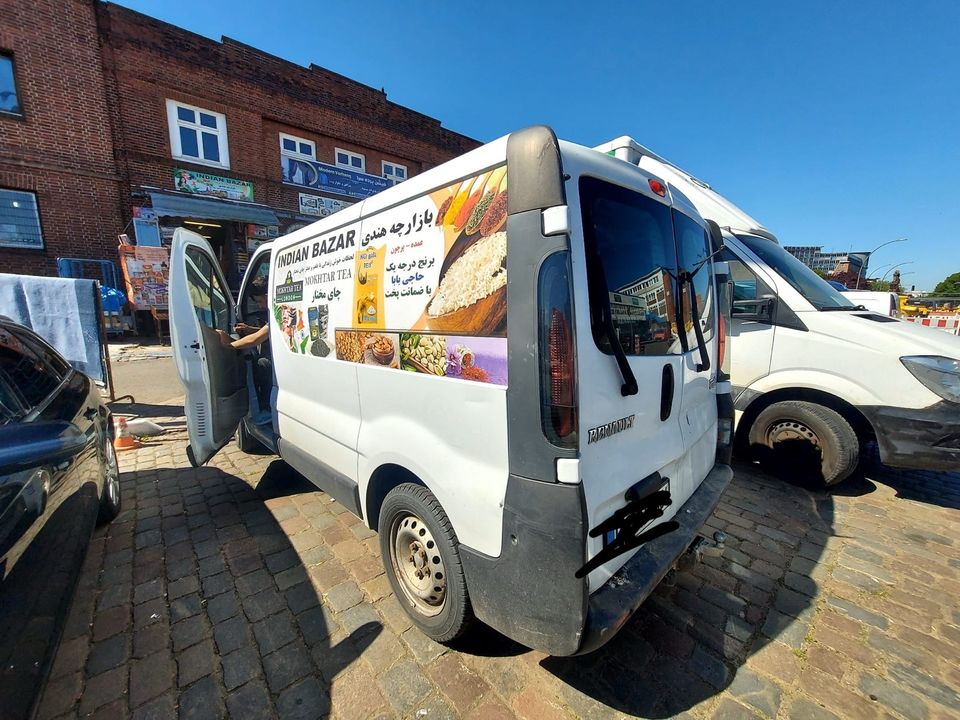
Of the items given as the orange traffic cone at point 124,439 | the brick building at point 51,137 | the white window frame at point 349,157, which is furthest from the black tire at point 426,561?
the white window frame at point 349,157

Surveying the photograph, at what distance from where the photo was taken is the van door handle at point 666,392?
1.98 meters

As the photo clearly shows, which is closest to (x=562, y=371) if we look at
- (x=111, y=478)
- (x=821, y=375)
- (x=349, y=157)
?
(x=821, y=375)

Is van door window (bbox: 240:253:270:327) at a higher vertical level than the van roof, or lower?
lower

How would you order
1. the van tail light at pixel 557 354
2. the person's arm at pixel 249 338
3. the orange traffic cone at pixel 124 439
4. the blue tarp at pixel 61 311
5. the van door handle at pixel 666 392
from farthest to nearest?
1. the blue tarp at pixel 61 311
2. the orange traffic cone at pixel 124 439
3. the person's arm at pixel 249 338
4. the van door handle at pixel 666 392
5. the van tail light at pixel 557 354

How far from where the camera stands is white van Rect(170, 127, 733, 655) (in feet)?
5.03

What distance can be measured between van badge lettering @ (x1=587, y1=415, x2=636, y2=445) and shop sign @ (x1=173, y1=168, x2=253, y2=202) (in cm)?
1493

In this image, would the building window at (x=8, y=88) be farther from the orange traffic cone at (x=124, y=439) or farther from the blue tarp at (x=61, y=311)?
the orange traffic cone at (x=124, y=439)

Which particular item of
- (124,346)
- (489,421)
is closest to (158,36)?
(124,346)

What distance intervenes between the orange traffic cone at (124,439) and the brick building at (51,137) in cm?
927

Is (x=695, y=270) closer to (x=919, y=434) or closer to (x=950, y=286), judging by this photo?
(x=919, y=434)

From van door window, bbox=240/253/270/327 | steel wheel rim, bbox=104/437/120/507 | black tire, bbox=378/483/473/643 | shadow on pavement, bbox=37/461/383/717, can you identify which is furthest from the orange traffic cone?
black tire, bbox=378/483/473/643

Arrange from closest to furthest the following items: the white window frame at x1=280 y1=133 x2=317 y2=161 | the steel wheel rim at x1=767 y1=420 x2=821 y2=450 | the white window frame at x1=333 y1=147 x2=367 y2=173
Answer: the steel wheel rim at x1=767 y1=420 x2=821 y2=450 → the white window frame at x1=280 y1=133 x2=317 y2=161 → the white window frame at x1=333 y1=147 x2=367 y2=173

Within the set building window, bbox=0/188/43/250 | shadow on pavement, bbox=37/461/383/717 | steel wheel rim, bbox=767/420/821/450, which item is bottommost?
shadow on pavement, bbox=37/461/383/717

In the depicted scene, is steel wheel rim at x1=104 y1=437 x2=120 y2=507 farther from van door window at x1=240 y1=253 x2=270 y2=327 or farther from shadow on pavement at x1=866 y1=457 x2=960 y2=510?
shadow on pavement at x1=866 y1=457 x2=960 y2=510
